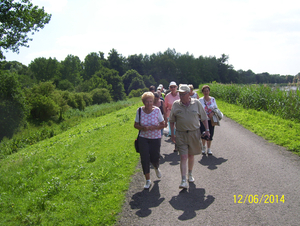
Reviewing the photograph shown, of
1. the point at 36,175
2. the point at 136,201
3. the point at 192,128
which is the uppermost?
the point at 192,128

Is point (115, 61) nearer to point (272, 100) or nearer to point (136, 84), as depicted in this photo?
point (136, 84)

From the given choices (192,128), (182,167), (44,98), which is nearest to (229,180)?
(182,167)

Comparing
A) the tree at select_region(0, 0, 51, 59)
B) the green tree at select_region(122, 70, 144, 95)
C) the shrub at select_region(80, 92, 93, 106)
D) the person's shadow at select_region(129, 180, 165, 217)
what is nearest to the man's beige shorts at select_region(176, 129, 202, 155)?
the person's shadow at select_region(129, 180, 165, 217)

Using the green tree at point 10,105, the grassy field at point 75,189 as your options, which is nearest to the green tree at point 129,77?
the green tree at point 10,105

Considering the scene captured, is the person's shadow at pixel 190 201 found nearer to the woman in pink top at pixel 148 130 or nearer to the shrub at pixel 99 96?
the woman in pink top at pixel 148 130

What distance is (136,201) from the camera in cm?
488

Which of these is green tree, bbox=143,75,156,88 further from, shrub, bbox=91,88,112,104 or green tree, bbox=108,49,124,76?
shrub, bbox=91,88,112,104

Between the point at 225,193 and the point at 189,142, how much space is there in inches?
50.4

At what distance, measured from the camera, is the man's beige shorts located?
5.29 metres

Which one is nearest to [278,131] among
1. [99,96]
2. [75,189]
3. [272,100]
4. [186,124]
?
[272,100]

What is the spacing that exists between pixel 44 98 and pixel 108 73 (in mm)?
52654

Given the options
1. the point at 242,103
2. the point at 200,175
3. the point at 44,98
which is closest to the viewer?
the point at 200,175

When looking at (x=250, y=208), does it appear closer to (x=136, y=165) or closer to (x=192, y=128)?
(x=192, y=128)

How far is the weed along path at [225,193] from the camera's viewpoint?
400cm
